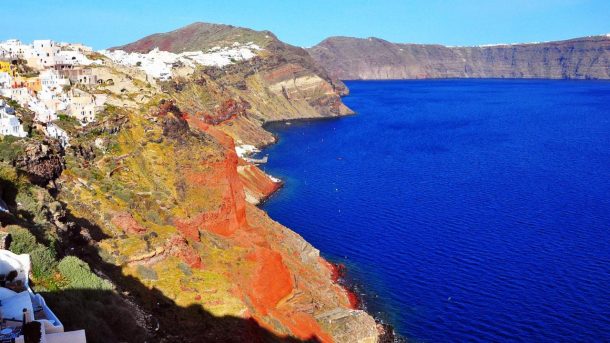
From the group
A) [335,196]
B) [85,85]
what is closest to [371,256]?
[335,196]

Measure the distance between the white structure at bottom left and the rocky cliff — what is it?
120 inches

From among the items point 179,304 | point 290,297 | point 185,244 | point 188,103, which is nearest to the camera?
point 179,304

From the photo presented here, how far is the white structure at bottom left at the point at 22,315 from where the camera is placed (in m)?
20.9

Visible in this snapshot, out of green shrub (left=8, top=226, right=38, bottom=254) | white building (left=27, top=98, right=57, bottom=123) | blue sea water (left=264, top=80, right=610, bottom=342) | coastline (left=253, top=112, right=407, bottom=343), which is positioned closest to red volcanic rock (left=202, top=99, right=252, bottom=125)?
blue sea water (left=264, top=80, right=610, bottom=342)

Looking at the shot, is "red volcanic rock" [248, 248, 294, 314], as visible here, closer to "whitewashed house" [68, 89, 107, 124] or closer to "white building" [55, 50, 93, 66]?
"whitewashed house" [68, 89, 107, 124]

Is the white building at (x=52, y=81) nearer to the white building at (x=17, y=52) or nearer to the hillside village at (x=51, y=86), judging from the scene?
the hillside village at (x=51, y=86)

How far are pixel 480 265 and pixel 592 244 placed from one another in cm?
2019

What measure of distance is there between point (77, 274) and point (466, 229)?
6949 cm

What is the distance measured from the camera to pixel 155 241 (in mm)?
51750

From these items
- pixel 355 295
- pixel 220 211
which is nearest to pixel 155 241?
pixel 220 211

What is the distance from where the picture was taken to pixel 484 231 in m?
88.8

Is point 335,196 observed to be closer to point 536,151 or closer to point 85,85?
point 85,85

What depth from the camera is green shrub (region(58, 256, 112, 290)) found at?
33125 millimetres

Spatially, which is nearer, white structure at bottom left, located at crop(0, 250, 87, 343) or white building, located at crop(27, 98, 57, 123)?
white structure at bottom left, located at crop(0, 250, 87, 343)
